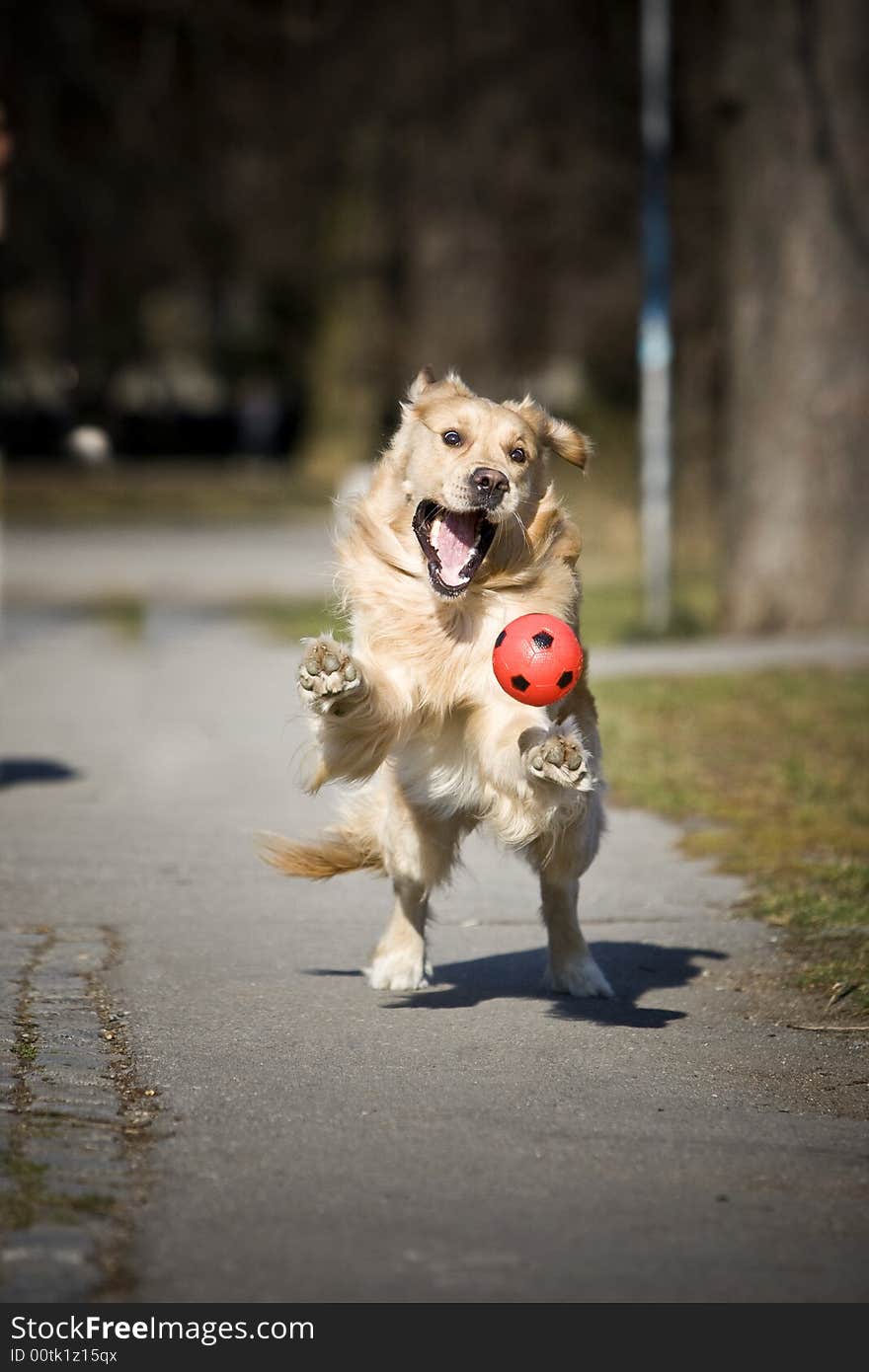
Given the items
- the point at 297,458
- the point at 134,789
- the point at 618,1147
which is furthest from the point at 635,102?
the point at 618,1147

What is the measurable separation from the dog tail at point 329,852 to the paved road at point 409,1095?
13.7 inches

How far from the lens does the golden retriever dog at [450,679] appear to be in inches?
225

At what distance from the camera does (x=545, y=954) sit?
6898 mm

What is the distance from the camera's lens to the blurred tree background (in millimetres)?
30406

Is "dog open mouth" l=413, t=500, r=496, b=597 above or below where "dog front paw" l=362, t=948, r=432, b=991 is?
above

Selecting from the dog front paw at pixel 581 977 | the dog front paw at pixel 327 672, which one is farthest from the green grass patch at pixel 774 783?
the dog front paw at pixel 327 672

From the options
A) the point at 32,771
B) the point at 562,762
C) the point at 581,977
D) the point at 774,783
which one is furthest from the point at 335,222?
the point at 562,762

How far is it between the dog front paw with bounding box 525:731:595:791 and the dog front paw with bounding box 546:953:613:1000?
34.6 inches

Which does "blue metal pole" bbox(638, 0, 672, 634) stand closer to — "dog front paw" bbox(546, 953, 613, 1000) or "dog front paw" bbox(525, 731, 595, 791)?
"dog front paw" bbox(546, 953, 613, 1000)

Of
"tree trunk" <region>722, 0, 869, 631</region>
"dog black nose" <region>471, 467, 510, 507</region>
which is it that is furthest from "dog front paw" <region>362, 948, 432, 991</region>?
"tree trunk" <region>722, 0, 869, 631</region>

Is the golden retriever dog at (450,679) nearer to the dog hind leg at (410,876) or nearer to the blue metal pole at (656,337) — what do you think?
the dog hind leg at (410,876)
